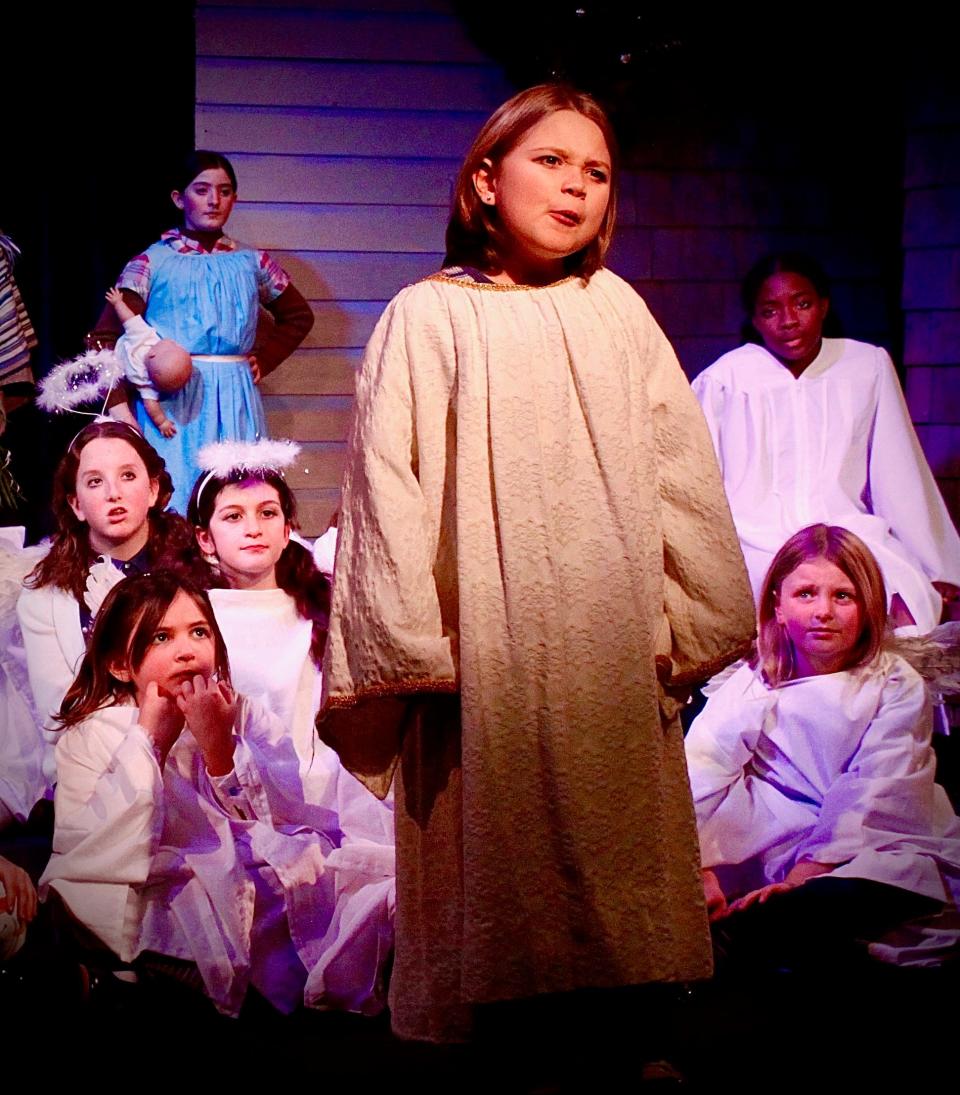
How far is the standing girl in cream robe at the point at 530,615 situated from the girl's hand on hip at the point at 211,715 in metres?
0.94

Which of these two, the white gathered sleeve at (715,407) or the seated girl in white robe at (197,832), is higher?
the white gathered sleeve at (715,407)

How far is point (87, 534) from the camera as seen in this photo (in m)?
3.69

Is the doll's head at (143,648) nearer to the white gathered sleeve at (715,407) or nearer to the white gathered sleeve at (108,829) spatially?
the white gathered sleeve at (108,829)

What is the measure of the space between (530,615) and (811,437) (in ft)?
9.33

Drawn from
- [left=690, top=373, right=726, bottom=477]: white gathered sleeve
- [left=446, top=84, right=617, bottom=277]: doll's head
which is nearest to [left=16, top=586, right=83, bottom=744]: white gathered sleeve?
[left=446, top=84, right=617, bottom=277]: doll's head

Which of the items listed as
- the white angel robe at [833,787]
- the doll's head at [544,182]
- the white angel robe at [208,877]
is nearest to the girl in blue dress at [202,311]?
the white angel robe at [208,877]

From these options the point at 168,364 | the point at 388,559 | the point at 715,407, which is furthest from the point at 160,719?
the point at 715,407

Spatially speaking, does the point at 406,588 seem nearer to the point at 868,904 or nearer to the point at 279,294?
the point at 868,904

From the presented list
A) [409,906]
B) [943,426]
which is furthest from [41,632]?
[943,426]

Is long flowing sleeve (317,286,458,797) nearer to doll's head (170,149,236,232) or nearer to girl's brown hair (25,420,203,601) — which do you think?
girl's brown hair (25,420,203,601)

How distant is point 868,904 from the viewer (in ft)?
9.94

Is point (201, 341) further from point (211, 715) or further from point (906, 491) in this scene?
point (906, 491)

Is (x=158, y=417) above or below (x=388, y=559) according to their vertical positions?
above

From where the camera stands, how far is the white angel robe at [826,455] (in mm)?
4418
